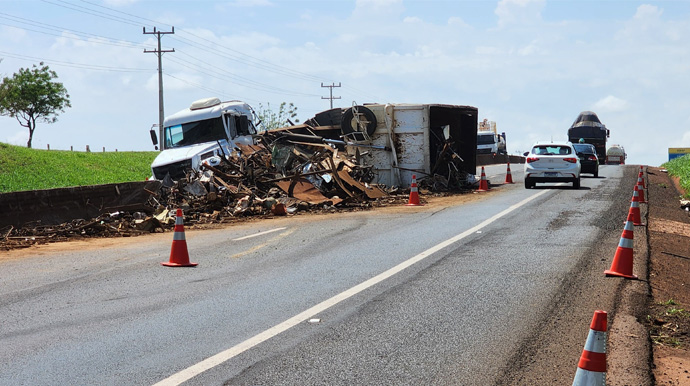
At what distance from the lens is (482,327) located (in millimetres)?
7125

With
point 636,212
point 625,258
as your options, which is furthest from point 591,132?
point 625,258

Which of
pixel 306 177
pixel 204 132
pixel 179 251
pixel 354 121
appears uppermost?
pixel 354 121

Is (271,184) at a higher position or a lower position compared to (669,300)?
higher

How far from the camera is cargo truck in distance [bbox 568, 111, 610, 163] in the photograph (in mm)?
52969

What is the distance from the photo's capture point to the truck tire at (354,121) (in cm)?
2512

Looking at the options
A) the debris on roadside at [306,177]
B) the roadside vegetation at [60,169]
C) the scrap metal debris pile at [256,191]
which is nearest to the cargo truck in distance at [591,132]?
the debris on roadside at [306,177]

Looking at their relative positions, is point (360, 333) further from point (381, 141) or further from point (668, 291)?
point (381, 141)

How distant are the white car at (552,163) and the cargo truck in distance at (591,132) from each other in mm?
28092

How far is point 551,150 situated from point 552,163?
0.53 meters

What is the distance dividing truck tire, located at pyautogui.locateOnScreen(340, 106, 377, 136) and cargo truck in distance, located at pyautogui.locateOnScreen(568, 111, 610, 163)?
3146 centimetres

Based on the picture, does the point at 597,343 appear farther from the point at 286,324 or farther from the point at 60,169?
the point at 60,169

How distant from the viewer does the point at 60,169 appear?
47.2m

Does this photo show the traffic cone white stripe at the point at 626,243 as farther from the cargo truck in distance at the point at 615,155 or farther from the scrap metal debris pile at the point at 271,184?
the cargo truck in distance at the point at 615,155

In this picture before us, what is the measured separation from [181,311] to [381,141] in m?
17.9
